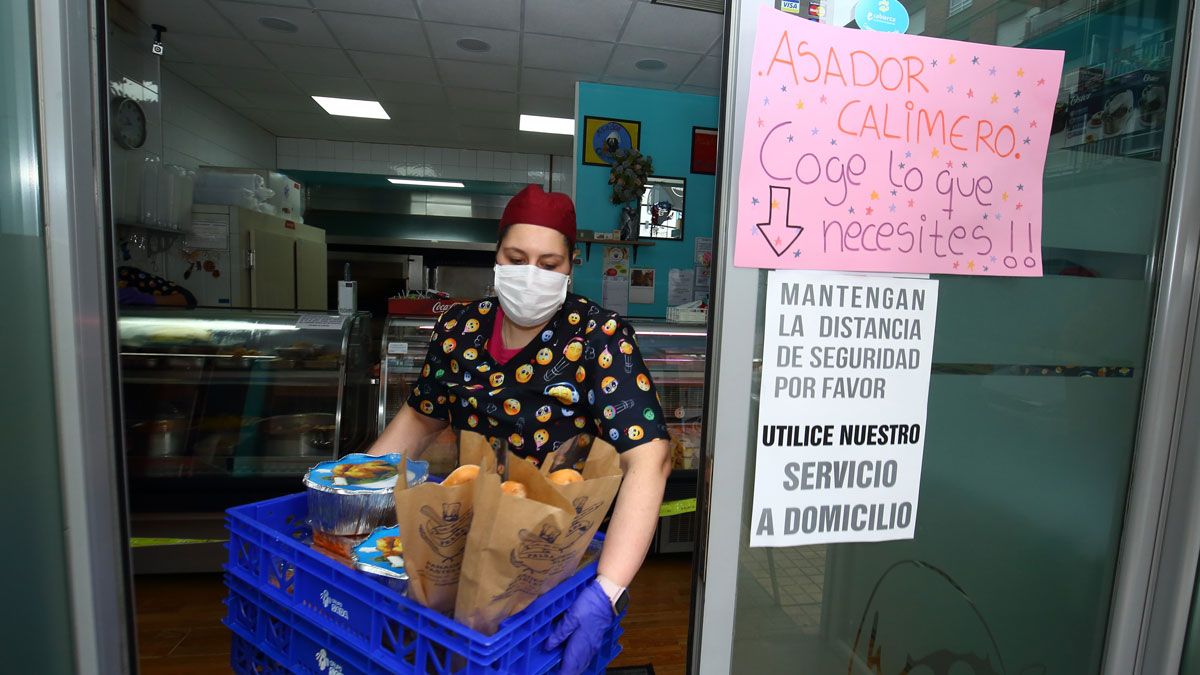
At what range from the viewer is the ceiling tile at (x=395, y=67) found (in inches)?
205

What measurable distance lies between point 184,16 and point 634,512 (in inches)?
207

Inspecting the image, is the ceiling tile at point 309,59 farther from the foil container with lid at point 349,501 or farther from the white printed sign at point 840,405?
the white printed sign at point 840,405

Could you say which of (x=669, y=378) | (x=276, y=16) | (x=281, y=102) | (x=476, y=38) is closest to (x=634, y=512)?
(x=669, y=378)

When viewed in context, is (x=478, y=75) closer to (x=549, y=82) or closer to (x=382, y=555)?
(x=549, y=82)

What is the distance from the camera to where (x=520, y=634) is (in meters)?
0.82

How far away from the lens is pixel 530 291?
1.41 meters

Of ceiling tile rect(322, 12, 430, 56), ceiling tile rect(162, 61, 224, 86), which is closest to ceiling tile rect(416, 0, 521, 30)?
ceiling tile rect(322, 12, 430, 56)

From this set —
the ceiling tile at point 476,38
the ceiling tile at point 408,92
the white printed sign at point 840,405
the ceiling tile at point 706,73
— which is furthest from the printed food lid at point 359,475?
the ceiling tile at point 408,92

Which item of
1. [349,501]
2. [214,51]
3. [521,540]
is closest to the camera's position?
[521,540]

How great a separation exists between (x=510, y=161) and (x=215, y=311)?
6.12 meters

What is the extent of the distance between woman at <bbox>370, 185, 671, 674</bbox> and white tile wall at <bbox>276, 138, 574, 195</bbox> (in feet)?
23.4

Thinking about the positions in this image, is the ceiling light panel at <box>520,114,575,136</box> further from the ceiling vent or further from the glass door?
the glass door

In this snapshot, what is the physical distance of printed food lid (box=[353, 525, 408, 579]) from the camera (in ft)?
2.87

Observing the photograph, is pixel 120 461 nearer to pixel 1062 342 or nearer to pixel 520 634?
pixel 520 634
